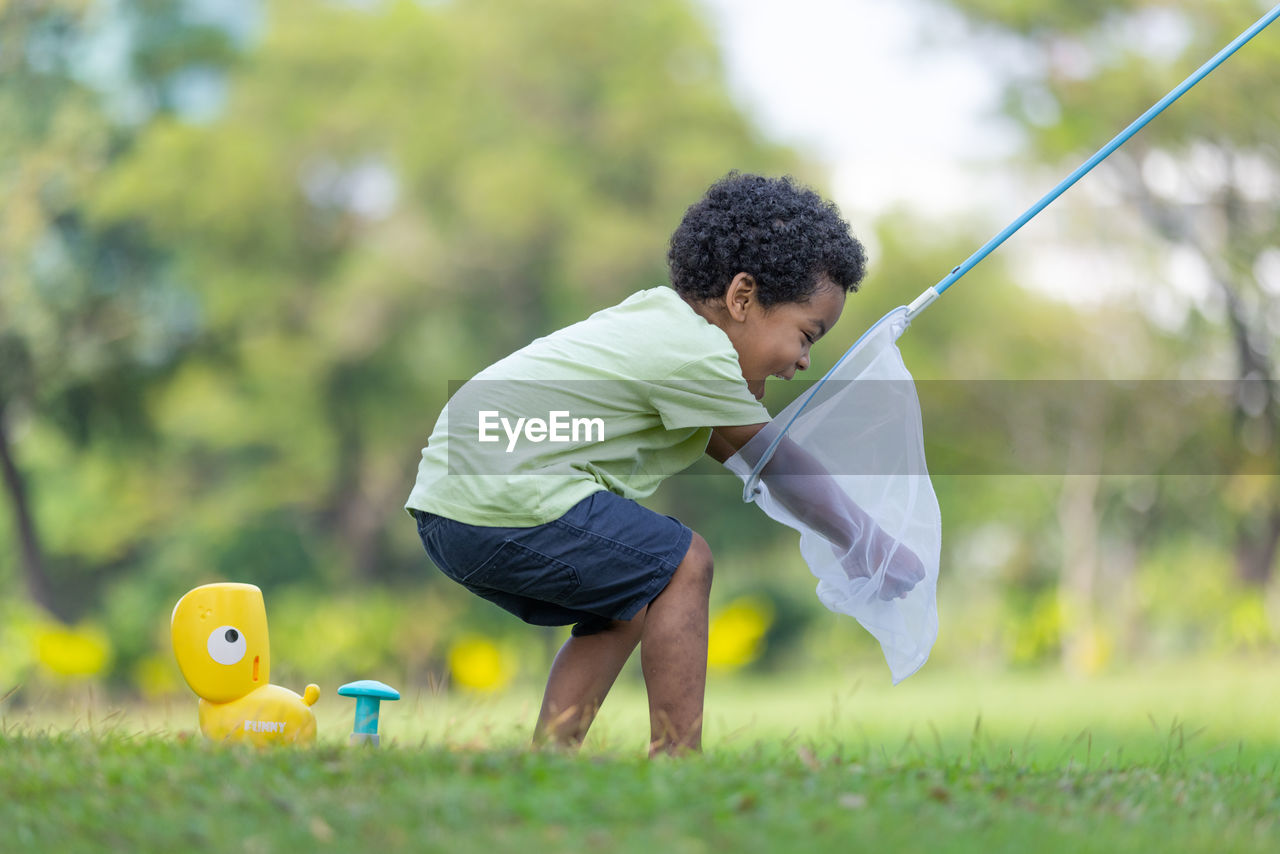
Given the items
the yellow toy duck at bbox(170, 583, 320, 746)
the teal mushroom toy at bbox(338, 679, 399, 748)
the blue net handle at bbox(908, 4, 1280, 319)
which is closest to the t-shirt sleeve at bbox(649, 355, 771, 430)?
the blue net handle at bbox(908, 4, 1280, 319)

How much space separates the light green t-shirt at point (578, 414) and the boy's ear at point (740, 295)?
0.11 metres

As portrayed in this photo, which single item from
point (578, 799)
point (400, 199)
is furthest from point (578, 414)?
point (400, 199)

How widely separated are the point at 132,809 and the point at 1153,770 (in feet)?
7.83

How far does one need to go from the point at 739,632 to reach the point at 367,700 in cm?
1077

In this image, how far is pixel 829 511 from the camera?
3031 millimetres

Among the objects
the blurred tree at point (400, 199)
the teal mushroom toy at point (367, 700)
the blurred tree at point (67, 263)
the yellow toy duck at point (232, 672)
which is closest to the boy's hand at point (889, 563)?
the teal mushroom toy at point (367, 700)

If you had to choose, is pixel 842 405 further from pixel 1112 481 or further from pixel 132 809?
pixel 1112 481

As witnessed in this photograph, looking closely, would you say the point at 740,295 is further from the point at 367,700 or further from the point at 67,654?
the point at 67,654

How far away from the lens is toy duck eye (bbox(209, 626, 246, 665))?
9.66 ft

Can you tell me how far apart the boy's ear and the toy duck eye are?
1.45 metres

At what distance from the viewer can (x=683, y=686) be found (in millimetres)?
2719

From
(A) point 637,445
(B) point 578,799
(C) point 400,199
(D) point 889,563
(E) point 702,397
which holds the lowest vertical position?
(B) point 578,799

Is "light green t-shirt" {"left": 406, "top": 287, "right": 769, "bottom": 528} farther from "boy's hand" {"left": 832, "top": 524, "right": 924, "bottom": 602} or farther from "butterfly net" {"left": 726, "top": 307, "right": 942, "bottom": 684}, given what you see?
"boy's hand" {"left": 832, "top": 524, "right": 924, "bottom": 602}

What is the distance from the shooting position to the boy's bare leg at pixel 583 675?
10.0 feet
